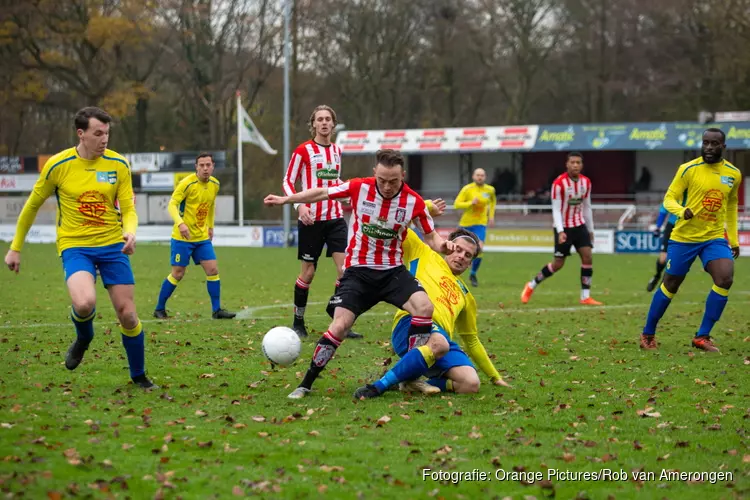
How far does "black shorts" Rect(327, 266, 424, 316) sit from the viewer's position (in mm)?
7473

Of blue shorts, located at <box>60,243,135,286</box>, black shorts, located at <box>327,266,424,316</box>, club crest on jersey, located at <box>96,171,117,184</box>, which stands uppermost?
club crest on jersey, located at <box>96,171,117,184</box>

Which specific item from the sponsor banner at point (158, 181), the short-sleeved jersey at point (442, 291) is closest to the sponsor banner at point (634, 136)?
the sponsor banner at point (158, 181)

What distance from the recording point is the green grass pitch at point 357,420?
522 centimetres

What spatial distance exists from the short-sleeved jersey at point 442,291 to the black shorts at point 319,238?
2.70 meters

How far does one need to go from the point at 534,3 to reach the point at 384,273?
1618 inches

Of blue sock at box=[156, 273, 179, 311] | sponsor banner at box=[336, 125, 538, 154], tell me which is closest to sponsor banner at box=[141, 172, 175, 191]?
sponsor banner at box=[336, 125, 538, 154]

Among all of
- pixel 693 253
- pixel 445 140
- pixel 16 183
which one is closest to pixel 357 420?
pixel 693 253

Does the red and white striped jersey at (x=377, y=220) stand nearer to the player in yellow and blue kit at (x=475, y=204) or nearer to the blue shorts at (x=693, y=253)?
the blue shorts at (x=693, y=253)

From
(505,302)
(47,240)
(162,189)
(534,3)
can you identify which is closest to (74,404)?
(505,302)

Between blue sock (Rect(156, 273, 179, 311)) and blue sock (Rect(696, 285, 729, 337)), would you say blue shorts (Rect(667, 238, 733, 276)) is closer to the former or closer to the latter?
blue sock (Rect(696, 285, 729, 337))

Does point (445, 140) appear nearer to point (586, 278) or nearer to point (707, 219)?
point (586, 278)

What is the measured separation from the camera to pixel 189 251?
1277 centimetres

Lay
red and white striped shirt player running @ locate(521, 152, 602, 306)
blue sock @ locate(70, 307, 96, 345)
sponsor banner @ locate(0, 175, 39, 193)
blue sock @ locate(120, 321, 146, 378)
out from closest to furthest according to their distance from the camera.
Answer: blue sock @ locate(70, 307, 96, 345) → blue sock @ locate(120, 321, 146, 378) → red and white striped shirt player running @ locate(521, 152, 602, 306) → sponsor banner @ locate(0, 175, 39, 193)

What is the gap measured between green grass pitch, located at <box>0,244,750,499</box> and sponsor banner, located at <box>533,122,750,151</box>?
A: 30146mm
